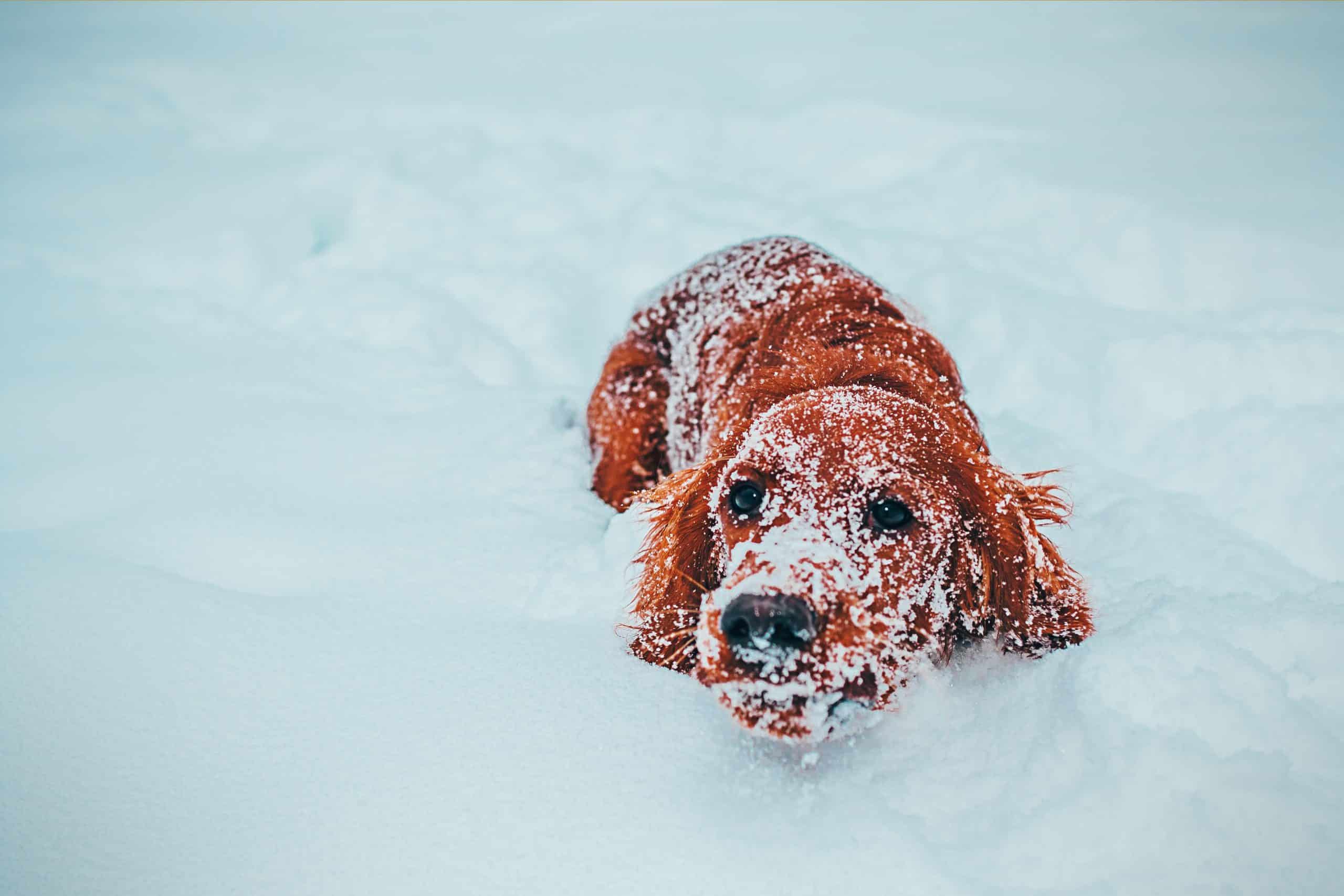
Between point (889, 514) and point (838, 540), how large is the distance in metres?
0.13

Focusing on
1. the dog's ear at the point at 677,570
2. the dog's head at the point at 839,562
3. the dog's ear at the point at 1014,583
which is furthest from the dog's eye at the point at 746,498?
the dog's ear at the point at 1014,583

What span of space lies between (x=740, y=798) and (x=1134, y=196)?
142 inches

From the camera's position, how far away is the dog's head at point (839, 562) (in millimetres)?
1433

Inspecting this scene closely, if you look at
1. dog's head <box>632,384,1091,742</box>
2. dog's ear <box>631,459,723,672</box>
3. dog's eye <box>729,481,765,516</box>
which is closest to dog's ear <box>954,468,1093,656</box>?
dog's head <box>632,384,1091,742</box>

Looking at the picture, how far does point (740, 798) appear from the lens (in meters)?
1.45

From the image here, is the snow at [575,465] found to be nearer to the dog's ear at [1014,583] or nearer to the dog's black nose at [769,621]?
the dog's ear at [1014,583]

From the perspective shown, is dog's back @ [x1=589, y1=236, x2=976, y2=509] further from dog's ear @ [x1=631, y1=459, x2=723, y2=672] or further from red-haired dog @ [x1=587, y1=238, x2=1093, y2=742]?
dog's ear @ [x1=631, y1=459, x2=723, y2=672]

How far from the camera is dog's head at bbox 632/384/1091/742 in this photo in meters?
1.43

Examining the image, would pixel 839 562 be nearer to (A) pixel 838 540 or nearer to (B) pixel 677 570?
(A) pixel 838 540

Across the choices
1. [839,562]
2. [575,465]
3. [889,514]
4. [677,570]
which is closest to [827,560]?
[839,562]

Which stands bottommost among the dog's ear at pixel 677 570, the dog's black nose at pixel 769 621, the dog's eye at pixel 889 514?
the dog's ear at pixel 677 570

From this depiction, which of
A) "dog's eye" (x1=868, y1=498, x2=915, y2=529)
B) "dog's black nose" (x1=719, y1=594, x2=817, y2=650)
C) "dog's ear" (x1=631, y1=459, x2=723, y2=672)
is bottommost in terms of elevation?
"dog's ear" (x1=631, y1=459, x2=723, y2=672)

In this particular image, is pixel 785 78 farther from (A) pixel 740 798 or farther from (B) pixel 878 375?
(A) pixel 740 798

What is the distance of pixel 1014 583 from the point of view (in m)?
1.79
